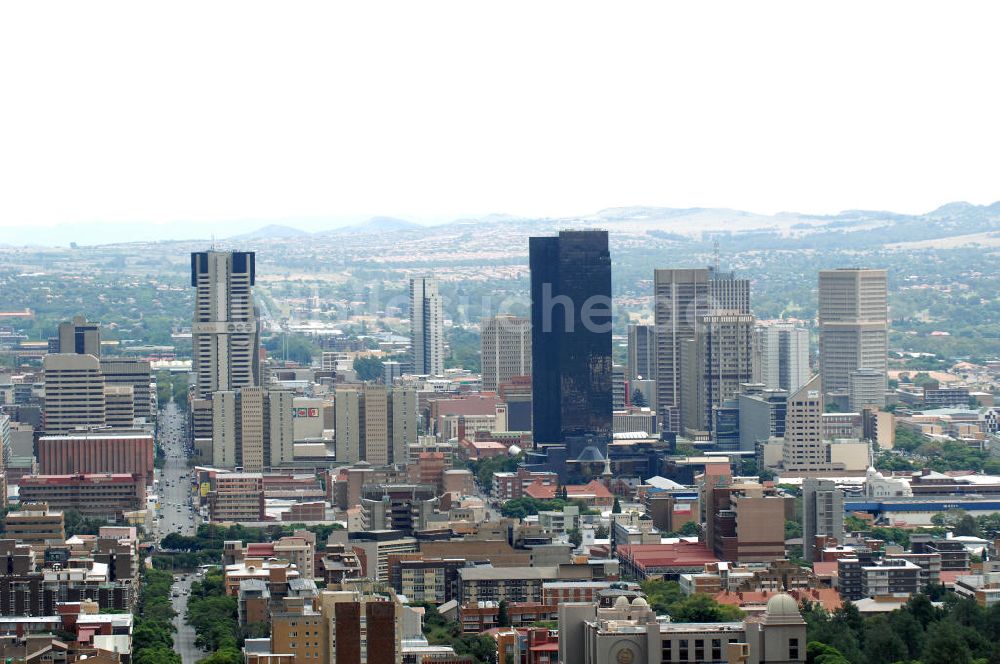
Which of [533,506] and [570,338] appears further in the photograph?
[570,338]

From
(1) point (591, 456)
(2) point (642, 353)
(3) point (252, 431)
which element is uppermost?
(2) point (642, 353)

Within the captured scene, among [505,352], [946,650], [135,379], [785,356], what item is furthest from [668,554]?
[505,352]

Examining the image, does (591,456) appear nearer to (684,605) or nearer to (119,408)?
(119,408)

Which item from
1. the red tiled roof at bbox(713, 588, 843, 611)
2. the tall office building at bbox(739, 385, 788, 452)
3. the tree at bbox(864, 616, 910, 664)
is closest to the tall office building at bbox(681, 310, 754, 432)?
the tall office building at bbox(739, 385, 788, 452)

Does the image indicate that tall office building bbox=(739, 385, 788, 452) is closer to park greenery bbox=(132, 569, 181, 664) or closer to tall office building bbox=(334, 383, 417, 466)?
tall office building bbox=(334, 383, 417, 466)

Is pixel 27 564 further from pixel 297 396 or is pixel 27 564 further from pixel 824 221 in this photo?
pixel 824 221

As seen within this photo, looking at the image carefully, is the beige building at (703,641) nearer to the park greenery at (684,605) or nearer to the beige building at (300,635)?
the beige building at (300,635)
